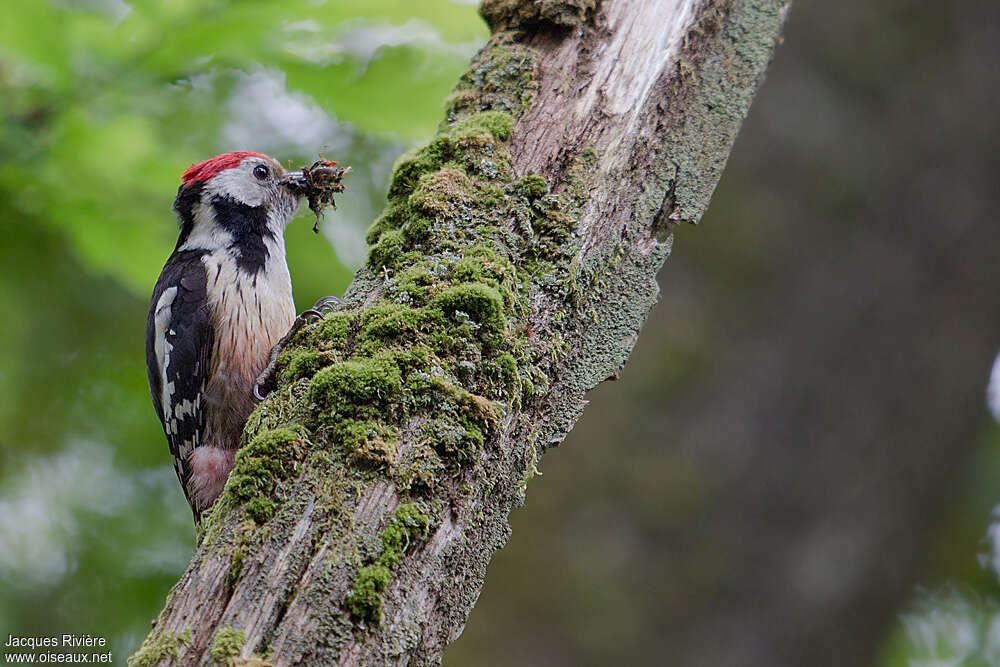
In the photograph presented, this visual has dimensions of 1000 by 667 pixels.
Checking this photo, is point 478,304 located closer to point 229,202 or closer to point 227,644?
point 227,644

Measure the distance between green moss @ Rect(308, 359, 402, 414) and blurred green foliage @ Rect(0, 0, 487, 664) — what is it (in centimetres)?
120

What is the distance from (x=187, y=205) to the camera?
3.37m

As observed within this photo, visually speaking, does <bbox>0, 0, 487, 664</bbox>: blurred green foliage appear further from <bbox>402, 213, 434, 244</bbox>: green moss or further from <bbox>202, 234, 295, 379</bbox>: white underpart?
<bbox>402, 213, 434, 244</bbox>: green moss

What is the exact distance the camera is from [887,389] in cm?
325

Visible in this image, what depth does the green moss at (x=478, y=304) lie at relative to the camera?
165 cm

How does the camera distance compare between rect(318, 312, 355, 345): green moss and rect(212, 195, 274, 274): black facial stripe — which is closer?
rect(318, 312, 355, 345): green moss

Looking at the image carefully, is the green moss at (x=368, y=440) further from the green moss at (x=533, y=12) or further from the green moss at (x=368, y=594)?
the green moss at (x=533, y=12)

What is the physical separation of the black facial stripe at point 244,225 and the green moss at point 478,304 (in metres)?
1.75

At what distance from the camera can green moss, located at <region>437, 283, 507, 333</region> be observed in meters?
1.65

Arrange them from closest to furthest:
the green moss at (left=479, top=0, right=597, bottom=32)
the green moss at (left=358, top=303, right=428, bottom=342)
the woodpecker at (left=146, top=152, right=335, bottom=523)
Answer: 1. the green moss at (left=358, top=303, right=428, bottom=342)
2. the green moss at (left=479, top=0, right=597, bottom=32)
3. the woodpecker at (left=146, top=152, right=335, bottom=523)

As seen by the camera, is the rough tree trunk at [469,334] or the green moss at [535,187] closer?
the rough tree trunk at [469,334]

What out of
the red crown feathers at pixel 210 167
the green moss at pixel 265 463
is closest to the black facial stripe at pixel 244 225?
the red crown feathers at pixel 210 167

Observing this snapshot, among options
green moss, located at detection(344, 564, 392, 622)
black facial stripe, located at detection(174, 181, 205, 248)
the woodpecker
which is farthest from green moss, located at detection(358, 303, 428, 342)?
black facial stripe, located at detection(174, 181, 205, 248)

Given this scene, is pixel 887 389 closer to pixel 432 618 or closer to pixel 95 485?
pixel 432 618
